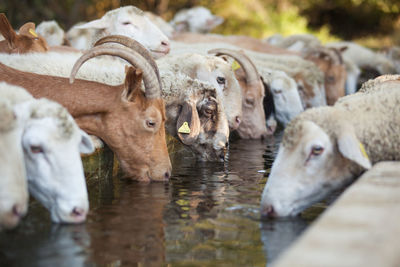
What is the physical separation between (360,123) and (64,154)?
7.10 feet

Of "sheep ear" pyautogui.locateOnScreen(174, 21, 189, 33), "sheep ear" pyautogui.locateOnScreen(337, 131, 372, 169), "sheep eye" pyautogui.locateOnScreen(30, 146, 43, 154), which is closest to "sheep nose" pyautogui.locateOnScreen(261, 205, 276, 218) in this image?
"sheep ear" pyautogui.locateOnScreen(337, 131, 372, 169)

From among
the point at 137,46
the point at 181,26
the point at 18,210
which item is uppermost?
the point at 181,26

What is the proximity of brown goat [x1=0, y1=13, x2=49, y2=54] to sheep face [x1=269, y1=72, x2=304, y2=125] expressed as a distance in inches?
166

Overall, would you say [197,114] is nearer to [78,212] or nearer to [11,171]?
[78,212]

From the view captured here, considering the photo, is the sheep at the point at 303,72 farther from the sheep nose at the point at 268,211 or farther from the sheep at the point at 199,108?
the sheep nose at the point at 268,211

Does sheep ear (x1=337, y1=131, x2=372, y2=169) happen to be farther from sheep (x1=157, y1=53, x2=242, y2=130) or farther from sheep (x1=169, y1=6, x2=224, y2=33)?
sheep (x1=169, y1=6, x2=224, y2=33)

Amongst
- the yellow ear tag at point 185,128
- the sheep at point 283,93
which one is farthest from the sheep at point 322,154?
the sheep at point 283,93

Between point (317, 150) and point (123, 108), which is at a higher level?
point (123, 108)

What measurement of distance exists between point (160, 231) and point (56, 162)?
84 centimetres

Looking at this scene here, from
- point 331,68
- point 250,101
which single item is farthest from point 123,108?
point 331,68

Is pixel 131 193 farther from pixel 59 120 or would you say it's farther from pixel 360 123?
pixel 360 123

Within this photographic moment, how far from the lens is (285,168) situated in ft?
14.9

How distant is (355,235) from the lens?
298 cm

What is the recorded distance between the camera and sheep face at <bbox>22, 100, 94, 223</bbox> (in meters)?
4.21
